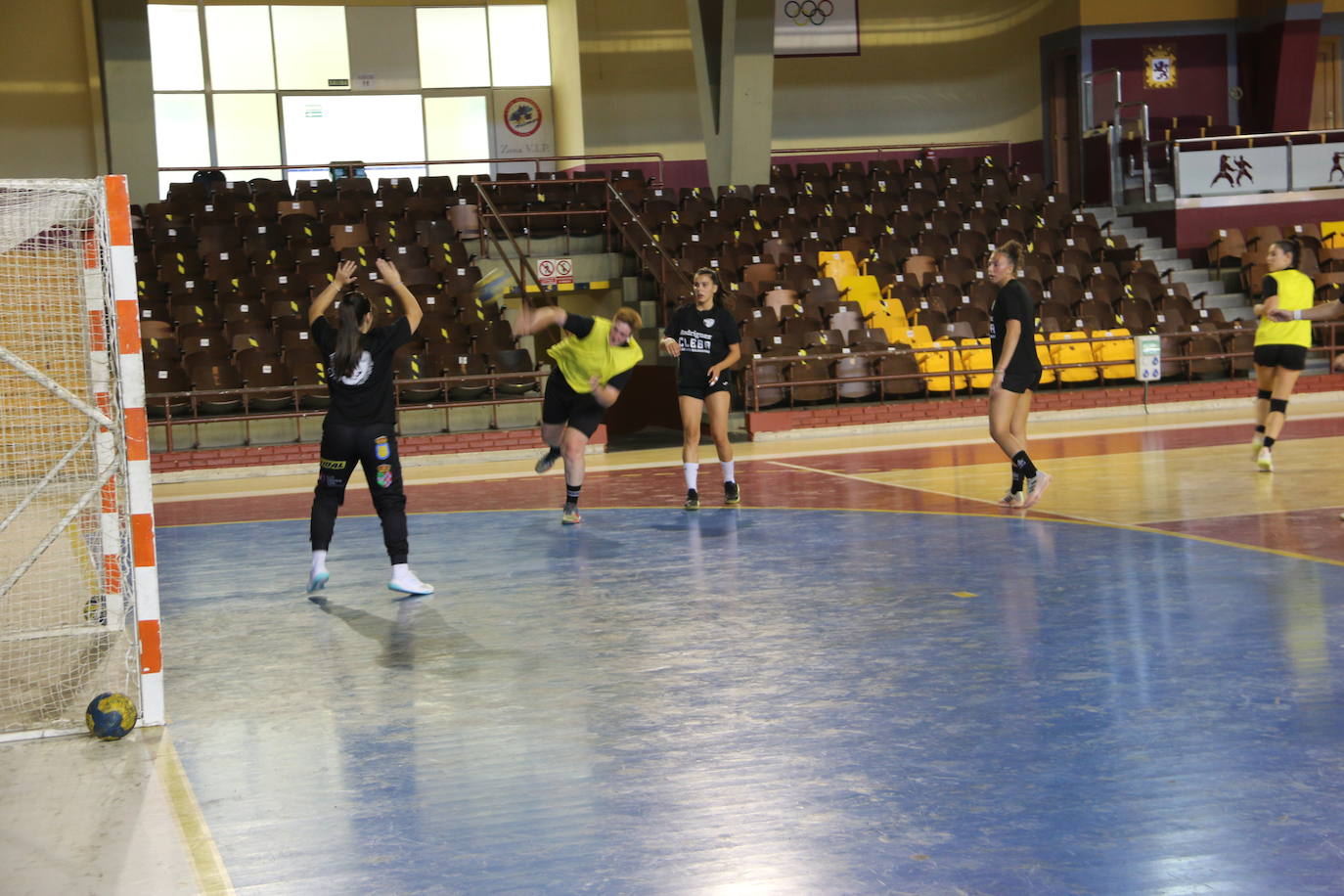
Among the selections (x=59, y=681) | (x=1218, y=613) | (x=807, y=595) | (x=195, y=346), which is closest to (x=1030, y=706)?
(x=1218, y=613)

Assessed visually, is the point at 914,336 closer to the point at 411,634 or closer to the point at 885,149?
the point at 885,149

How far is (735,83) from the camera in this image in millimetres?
23719

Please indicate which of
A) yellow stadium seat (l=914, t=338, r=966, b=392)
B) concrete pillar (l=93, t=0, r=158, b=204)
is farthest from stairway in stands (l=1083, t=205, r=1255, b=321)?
concrete pillar (l=93, t=0, r=158, b=204)

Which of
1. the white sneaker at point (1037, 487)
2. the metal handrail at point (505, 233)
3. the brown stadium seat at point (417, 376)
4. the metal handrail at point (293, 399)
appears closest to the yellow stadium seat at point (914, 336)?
the metal handrail at point (505, 233)

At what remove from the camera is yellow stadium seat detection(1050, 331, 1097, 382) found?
20703 millimetres

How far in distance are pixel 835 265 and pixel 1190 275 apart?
6.95 metres

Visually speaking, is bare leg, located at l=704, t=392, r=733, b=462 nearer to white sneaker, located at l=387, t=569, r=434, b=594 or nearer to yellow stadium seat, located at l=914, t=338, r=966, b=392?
white sneaker, located at l=387, t=569, r=434, b=594

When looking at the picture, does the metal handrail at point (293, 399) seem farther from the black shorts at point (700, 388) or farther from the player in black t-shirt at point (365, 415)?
the player in black t-shirt at point (365, 415)

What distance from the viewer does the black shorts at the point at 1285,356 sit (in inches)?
503

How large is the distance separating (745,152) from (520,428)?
27.7 feet

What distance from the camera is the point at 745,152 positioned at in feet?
80.9

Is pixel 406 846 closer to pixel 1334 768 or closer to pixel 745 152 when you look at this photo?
pixel 1334 768

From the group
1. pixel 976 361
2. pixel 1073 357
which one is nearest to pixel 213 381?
pixel 976 361

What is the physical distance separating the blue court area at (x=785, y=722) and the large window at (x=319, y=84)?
21.6 metres
